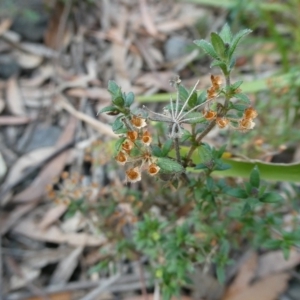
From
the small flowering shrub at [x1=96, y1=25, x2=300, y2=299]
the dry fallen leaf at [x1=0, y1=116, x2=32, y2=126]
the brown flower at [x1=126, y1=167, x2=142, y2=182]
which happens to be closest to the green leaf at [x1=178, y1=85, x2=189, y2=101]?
the small flowering shrub at [x1=96, y1=25, x2=300, y2=299]

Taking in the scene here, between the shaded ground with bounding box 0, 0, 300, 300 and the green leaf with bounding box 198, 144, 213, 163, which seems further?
the shaded ground with bounding box 0, 0, 300, 300

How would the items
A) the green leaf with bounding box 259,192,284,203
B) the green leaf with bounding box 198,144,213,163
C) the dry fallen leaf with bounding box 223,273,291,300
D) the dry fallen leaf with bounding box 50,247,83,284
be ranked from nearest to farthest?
the green leaf with bounding box 198,144,213,163 → the green leaf with bounding box 259,192,284,203 → the dry fallen leaf with bounding box 223,273,291,300 → the dry fallen leaf with bounding box 50,247,83,284

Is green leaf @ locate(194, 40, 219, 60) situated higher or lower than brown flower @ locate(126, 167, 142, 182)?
higher

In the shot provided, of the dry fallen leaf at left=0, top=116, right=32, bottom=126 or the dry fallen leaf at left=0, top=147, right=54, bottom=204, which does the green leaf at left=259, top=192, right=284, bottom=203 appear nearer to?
the dry fallen leaf at left=0, top=147, right=54, bottom=204

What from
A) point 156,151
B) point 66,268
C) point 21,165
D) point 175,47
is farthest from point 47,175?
point 156,151

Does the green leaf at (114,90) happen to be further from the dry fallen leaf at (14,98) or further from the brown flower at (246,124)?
the dry fallen leaf at (14,98)

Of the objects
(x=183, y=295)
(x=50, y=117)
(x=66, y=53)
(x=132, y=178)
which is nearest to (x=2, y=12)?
(x=66, y=53)

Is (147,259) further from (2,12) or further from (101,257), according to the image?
(2,12)
